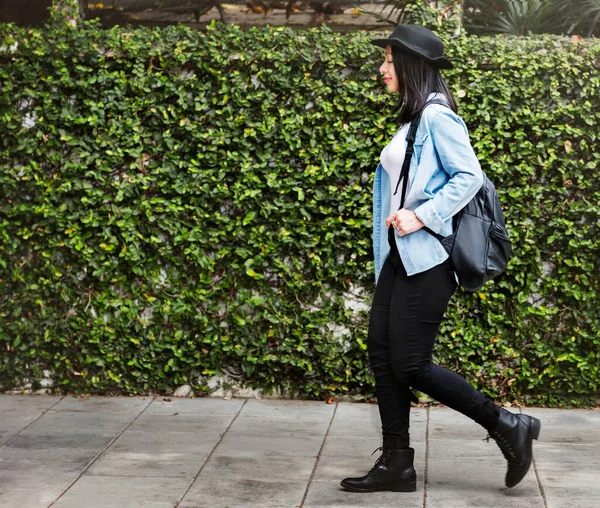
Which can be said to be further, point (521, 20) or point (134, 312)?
point (521, 20)

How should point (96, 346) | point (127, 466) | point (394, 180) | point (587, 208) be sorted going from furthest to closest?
1. point (96, 346)
2. point (587, 208)
3. point (127, 466)
4. point (394, 180)

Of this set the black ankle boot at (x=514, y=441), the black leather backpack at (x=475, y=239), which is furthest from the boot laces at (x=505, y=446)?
the black leather backpack at (x=475, y=239)

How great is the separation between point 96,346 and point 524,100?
3.06 metres

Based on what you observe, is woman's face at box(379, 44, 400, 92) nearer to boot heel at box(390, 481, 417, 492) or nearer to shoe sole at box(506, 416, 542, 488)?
shoe sole at box(506, 416, 542, 488)

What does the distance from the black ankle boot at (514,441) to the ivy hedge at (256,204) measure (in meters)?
1.56

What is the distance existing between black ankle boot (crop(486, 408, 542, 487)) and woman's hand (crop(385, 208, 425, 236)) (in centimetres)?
92

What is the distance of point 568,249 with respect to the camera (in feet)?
18.1

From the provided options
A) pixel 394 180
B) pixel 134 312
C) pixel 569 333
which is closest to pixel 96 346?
pixel 134 312

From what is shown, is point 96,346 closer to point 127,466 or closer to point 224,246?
point 224,246

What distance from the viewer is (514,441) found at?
159 inches

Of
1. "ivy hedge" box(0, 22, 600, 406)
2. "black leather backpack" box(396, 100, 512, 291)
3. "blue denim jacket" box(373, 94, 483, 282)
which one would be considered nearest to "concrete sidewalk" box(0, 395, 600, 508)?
"ivy hedge" box(0, 22, 600, 406)

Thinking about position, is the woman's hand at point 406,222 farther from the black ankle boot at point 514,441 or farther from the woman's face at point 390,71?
the black ankle boot at point 514,441

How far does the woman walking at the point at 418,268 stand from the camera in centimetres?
393

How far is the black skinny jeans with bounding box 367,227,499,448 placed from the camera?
13.1 feet
